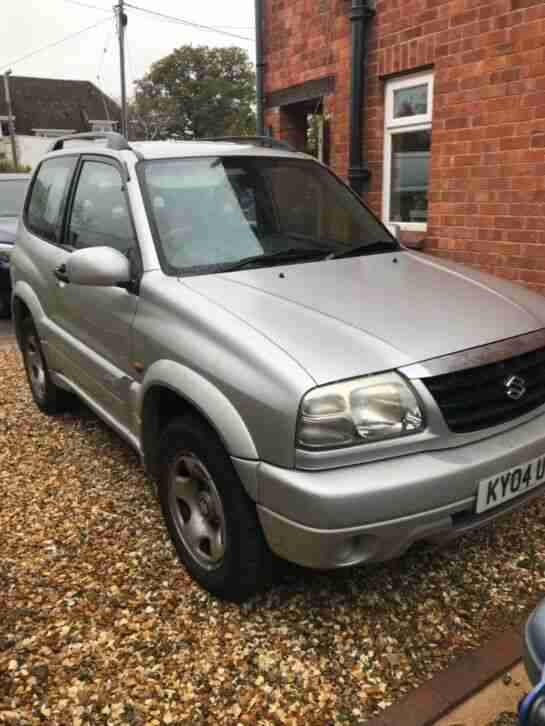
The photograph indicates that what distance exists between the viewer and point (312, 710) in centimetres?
222

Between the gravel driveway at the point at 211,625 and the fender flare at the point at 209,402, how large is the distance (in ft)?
2.57

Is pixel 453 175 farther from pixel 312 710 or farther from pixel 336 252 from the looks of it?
pixel 312 710

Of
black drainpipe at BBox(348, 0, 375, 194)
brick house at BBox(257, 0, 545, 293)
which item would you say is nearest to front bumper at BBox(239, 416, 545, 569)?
brick house at BBox(257, 0, 545, 293)

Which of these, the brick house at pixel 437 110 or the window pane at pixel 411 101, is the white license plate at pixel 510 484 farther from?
the window pane at pixel 411 101

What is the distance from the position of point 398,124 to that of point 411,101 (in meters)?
0.23

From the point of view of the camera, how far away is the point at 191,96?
169 ft

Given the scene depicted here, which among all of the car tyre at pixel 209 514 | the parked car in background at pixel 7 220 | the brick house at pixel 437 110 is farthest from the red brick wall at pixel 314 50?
the car tyre at pixel 209 514

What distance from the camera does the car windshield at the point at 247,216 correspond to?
10.00 ft

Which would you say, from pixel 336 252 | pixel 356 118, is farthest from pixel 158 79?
pixel 336 252

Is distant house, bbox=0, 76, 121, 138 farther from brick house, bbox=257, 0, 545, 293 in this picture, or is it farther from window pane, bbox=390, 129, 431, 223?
window pane, bbox=390, 129, 431, 223

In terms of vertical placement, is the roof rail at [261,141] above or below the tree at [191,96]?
below

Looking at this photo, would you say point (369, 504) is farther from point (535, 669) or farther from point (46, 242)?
point (46, 242)

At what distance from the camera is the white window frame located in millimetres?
5809

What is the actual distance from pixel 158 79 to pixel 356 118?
50194mm
